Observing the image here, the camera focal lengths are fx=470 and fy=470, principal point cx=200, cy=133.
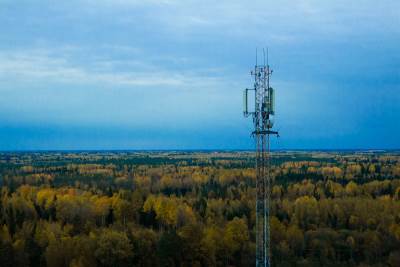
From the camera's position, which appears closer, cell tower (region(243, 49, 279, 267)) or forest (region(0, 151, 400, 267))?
cell tower (region(243, 49, 279, 267))

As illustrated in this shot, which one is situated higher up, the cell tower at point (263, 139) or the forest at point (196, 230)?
the cell tower at point (263, 139)

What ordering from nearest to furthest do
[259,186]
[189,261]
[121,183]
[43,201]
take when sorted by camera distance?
1. [259,186]
2. [189,261]
3. [43,201]
4. [121,183]

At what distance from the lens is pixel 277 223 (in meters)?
58.4

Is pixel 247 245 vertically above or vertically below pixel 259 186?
below

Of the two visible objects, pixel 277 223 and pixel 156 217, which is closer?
pixel 277 223

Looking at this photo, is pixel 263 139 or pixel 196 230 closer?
pixel 263 139

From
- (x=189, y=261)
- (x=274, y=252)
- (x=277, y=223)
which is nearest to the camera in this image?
(x=189, y=261)

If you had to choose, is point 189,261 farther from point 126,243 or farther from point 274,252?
point 274,252

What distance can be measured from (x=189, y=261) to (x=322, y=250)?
51.0 ft

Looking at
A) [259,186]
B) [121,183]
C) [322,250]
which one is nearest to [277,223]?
[322,250]

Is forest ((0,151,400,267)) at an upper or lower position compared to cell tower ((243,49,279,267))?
lower

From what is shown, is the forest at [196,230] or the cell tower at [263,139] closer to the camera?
the cell tower at [263,139]

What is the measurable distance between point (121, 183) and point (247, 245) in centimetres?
6971

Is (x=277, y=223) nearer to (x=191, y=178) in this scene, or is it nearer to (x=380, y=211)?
(x=380, y=211)
